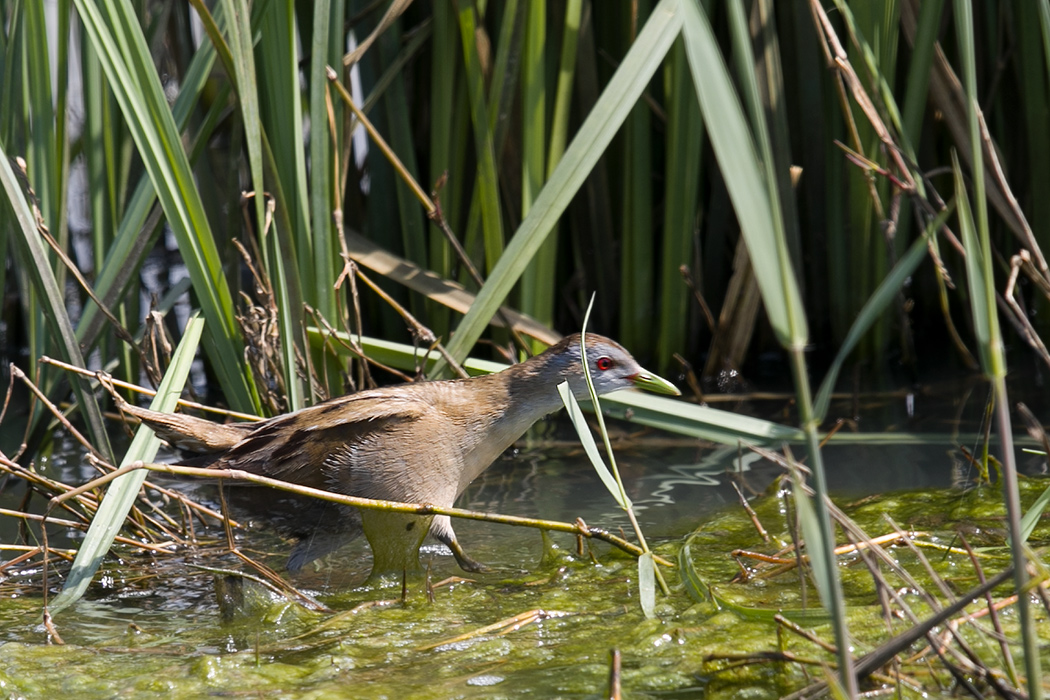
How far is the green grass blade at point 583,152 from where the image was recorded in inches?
121

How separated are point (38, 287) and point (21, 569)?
0.81 metres

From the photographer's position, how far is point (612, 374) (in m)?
3.24

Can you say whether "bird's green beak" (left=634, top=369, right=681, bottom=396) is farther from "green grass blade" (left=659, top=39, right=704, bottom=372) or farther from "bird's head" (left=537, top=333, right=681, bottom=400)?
"green grass blade" (left=659, top=39, right=704, bottom=372)

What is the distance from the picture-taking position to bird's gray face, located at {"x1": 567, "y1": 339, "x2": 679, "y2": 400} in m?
3.22

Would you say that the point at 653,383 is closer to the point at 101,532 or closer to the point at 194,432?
the point at 194,432

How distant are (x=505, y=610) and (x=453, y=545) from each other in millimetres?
400

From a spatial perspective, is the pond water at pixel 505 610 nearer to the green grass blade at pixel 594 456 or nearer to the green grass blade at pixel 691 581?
the green grass blade at pixel 691 581

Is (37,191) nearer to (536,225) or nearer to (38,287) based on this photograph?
(38,287)

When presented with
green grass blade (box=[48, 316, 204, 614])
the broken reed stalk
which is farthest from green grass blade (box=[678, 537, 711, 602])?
green grass blade (box=[48, 316, 204, 614])

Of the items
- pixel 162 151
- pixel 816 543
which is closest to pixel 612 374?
pixel 162 151

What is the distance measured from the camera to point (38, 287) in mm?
2865

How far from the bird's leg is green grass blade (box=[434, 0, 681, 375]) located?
2.07 feet

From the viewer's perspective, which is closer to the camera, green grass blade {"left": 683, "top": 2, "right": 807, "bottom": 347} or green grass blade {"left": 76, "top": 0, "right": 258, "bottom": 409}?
green grass blade {"left": 683, "top": 2, "right": 807, "bottom": 347}

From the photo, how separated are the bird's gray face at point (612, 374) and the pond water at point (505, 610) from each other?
44 centimetres
